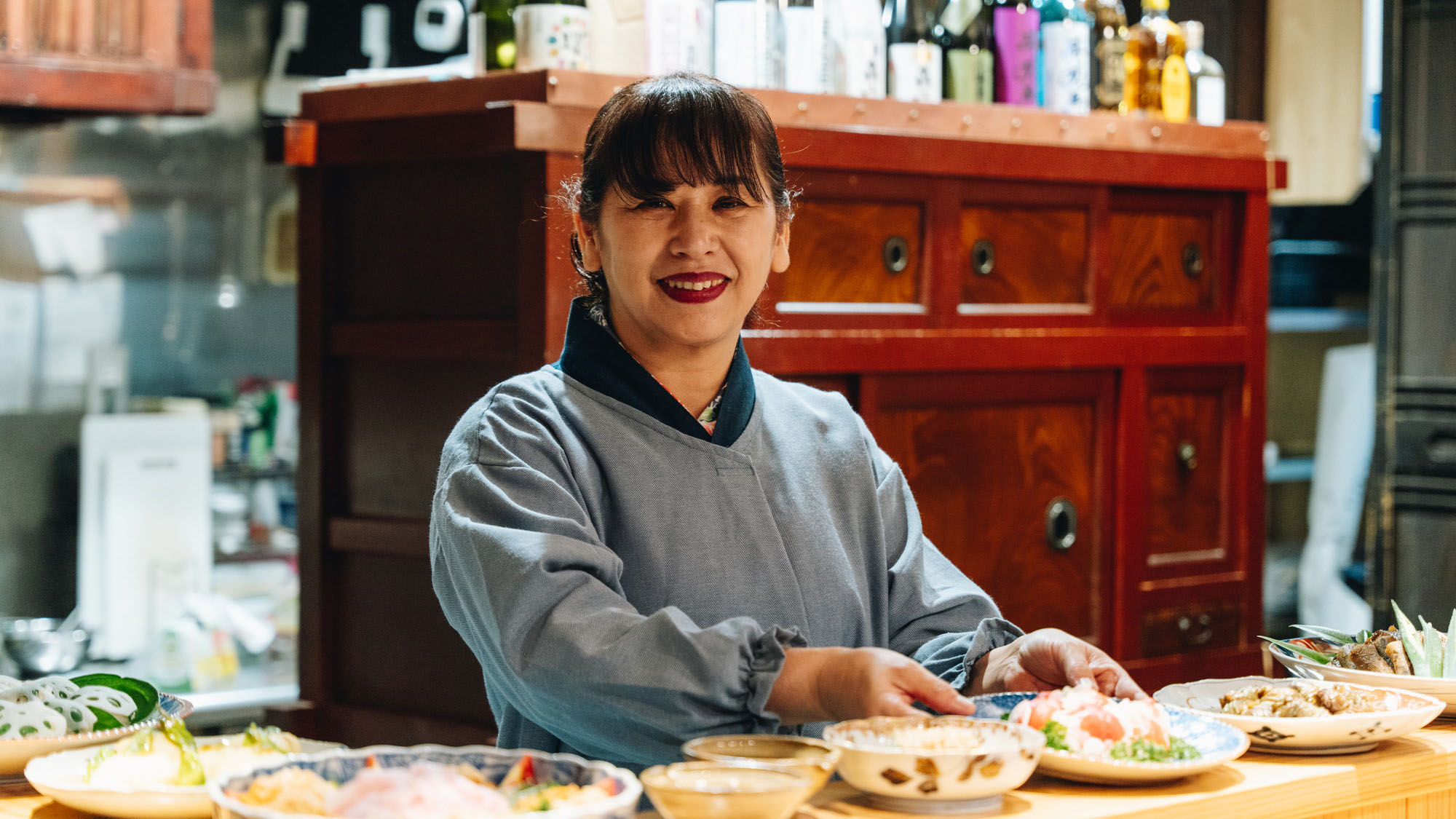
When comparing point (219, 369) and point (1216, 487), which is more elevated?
point (219, 369)

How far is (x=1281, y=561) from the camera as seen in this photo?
5.11m

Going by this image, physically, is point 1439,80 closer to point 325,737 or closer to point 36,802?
point 325,737

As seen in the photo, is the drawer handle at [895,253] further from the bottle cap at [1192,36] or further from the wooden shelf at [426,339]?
the bottle cap at [1192,36]

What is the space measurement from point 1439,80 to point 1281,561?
214cm

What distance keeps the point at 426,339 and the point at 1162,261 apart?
1.50 m

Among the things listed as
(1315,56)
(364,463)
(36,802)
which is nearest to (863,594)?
(36,802)

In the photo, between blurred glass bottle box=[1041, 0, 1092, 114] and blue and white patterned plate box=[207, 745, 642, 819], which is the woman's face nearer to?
blue and white patterned plate box=[207, 745, 642, 819]

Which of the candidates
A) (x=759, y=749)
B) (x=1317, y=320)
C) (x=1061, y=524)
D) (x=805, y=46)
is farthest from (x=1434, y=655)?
(x=1317, y=320)

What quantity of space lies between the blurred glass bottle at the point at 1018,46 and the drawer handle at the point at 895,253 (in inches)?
16.8

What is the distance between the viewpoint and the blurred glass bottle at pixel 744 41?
Answer: 259 centimetres

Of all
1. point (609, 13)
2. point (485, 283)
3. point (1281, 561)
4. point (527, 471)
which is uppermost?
point (609, 13)

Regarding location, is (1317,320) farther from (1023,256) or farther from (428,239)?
(428,239)

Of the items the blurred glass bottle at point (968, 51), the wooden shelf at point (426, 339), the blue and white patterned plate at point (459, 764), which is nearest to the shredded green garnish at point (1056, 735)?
the blue and white patterned plate at point (459, 764)

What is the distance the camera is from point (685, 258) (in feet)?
5.21
